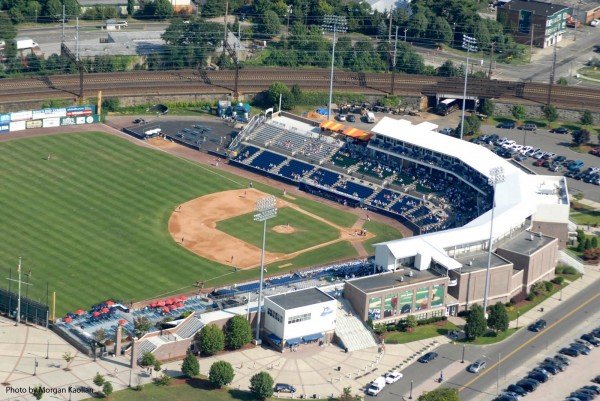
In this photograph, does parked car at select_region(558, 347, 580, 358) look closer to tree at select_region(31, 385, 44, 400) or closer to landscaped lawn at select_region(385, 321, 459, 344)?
landscaped lawn at select_region(385, 321, 459, 344)

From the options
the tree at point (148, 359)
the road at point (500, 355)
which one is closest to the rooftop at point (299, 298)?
the road at point (500, 355)

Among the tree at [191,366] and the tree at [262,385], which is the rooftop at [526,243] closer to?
the tree at [262,385]

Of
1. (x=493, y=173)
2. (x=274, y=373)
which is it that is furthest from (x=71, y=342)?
(x=493, y=173)

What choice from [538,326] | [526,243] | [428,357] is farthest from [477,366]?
[526,243]

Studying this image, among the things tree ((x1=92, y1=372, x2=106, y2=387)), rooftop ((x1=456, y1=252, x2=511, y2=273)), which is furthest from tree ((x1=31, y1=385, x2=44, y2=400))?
rooftop ((x1=456, y1=252, x2=511, y2=273))

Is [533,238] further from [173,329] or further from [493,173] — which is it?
[173,329]

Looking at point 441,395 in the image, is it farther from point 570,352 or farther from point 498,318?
point 570,352
